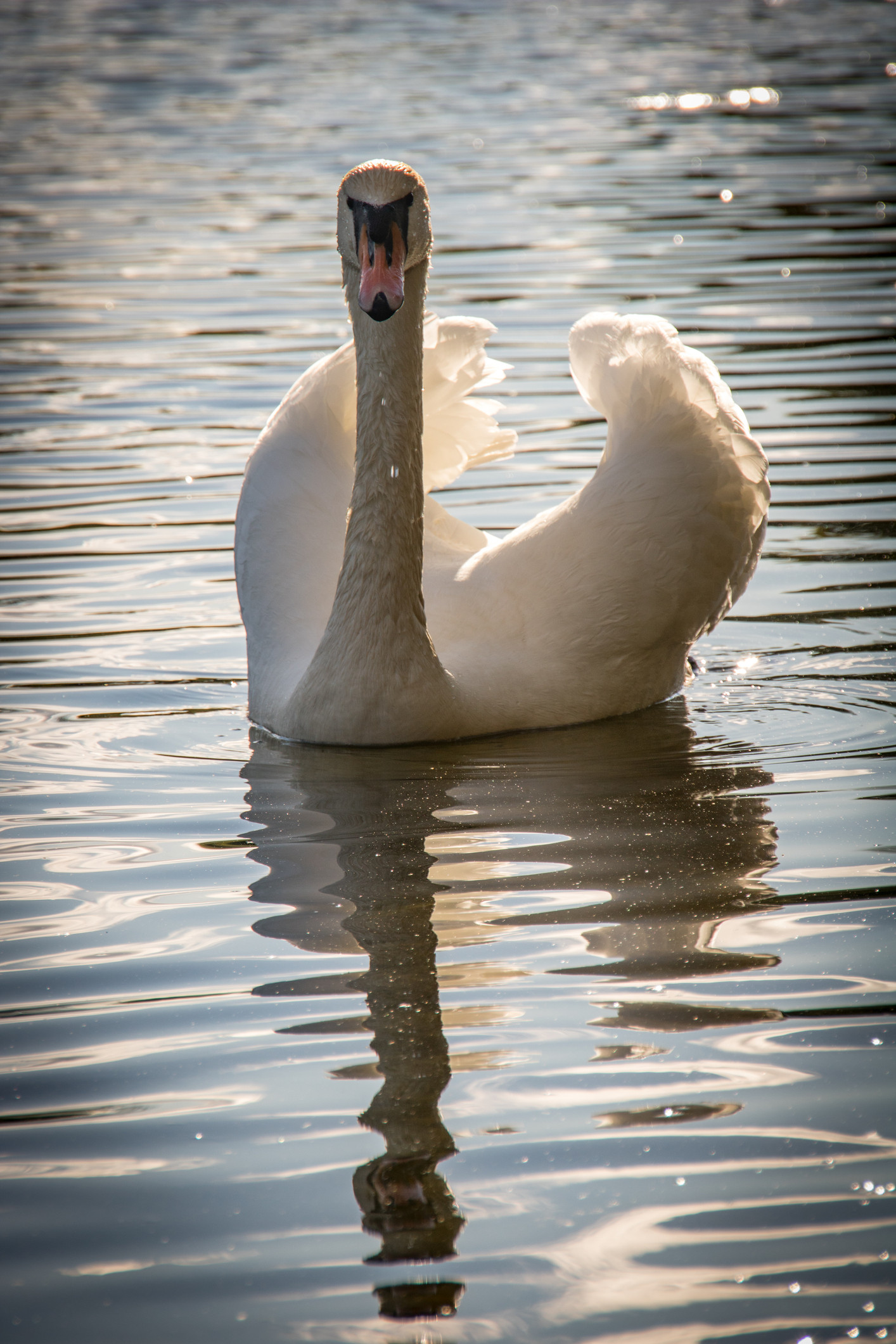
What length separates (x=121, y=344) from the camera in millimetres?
13141

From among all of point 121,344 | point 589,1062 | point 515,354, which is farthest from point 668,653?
point 121,344

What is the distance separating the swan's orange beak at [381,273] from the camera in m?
5.18

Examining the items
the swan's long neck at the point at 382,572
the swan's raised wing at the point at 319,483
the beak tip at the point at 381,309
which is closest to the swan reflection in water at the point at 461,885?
the swan's long neck at the point at 382,572

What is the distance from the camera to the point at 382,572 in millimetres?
5723

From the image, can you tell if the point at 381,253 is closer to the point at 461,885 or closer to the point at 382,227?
the point at 382,227

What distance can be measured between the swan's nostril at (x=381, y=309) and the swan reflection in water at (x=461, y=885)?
145 centimetres

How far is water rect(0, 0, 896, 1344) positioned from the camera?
116 inches

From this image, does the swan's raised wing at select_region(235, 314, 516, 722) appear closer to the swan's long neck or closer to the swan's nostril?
the swan's long neck

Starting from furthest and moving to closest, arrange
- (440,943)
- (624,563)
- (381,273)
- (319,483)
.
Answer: (319,483) → (624,563) → (381,273) → (440,943)

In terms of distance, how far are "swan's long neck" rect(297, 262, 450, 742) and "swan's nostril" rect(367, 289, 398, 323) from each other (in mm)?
493

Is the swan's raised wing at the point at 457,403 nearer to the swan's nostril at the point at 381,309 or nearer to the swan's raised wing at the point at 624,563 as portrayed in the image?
the swan's raised wing at the point at 624,563

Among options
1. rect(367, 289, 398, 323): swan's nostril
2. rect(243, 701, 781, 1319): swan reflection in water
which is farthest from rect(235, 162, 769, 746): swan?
rect(243, 701, 781, 1319): swan reflection in water

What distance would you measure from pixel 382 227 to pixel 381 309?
32cm

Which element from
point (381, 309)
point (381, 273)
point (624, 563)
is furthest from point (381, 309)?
point (624, 563)
